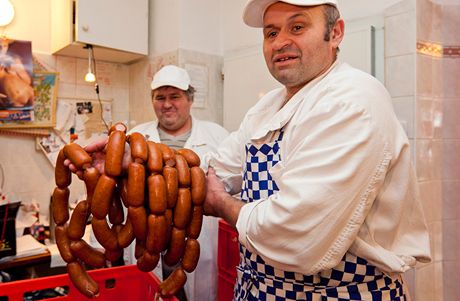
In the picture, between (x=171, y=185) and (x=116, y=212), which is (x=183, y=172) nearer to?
(x=171, y=185)

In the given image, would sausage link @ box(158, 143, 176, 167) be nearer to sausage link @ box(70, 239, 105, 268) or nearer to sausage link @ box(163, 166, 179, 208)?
sausage link @ box(163, 166, 179, 208)

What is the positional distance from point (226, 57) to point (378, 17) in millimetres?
1064

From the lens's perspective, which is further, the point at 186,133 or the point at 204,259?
the point at 186,133

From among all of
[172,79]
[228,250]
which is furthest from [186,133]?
[228,250]

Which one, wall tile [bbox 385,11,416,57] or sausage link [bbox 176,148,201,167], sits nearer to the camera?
sausage link [bbox 176,148,201,167]

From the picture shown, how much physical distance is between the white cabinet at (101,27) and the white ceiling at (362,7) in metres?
1.40

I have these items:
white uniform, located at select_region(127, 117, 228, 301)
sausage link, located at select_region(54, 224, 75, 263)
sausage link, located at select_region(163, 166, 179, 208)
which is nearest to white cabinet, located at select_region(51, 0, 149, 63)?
white uniform, located at select_region(127, 117, 228, 301)

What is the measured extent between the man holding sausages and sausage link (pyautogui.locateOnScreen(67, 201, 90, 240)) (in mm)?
320

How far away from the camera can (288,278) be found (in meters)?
0.90

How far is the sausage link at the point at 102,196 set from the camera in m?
0.81

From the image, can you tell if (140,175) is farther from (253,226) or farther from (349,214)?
(349,214)

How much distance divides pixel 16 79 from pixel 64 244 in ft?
5.93

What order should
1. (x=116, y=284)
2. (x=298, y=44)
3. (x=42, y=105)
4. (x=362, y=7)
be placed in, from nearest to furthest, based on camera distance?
(x=298, y=44) → (x=116, y=284) → (x=362, y=7) → (x=42, y=105)

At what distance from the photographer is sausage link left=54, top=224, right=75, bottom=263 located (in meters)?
0.92
